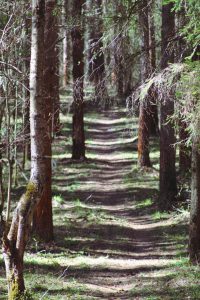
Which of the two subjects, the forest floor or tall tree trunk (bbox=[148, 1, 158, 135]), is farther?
tall tree trunk (bbox=[148, 1, 158, 135])

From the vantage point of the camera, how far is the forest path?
33.7 ft

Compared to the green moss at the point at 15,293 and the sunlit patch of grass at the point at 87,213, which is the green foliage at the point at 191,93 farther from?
the sunlit patch of grass at the point at 87,213

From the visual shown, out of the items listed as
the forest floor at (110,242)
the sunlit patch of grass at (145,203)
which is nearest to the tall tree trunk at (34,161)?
the forest floor at (110,242)

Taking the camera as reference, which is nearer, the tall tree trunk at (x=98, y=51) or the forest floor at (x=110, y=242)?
the forest floor at (x=110, y=242)

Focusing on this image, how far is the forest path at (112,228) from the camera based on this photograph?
33.7 ft

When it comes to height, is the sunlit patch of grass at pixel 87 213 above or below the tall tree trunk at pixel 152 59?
below

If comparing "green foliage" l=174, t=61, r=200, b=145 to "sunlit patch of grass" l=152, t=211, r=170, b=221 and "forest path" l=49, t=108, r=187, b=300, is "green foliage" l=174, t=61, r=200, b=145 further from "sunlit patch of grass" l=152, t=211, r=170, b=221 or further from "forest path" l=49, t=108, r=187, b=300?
"sunlit patch of grass" l=152, t=211, r=170, b=221

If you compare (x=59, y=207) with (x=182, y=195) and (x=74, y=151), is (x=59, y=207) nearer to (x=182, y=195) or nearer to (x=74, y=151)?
(x=182, y=195)

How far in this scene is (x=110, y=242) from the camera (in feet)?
44.3

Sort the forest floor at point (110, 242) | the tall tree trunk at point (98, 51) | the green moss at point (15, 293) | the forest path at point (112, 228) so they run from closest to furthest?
the green moss at point (15, 293) < the forest floor at point (110, 242) < the forest path at point (112, 228) < the tall tree trunk at point (98, 51)

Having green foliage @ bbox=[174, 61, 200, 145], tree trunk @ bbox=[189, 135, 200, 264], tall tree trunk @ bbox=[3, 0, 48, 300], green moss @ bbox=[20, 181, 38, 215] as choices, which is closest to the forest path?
tree trunk @ bbox=[189, 135, 200, 264]

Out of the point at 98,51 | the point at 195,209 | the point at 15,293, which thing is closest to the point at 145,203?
the point at 195,209

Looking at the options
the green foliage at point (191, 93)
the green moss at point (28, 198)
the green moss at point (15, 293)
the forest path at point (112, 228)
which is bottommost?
the forest path at point (112, 228)

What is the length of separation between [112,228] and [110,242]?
48.9 inches
